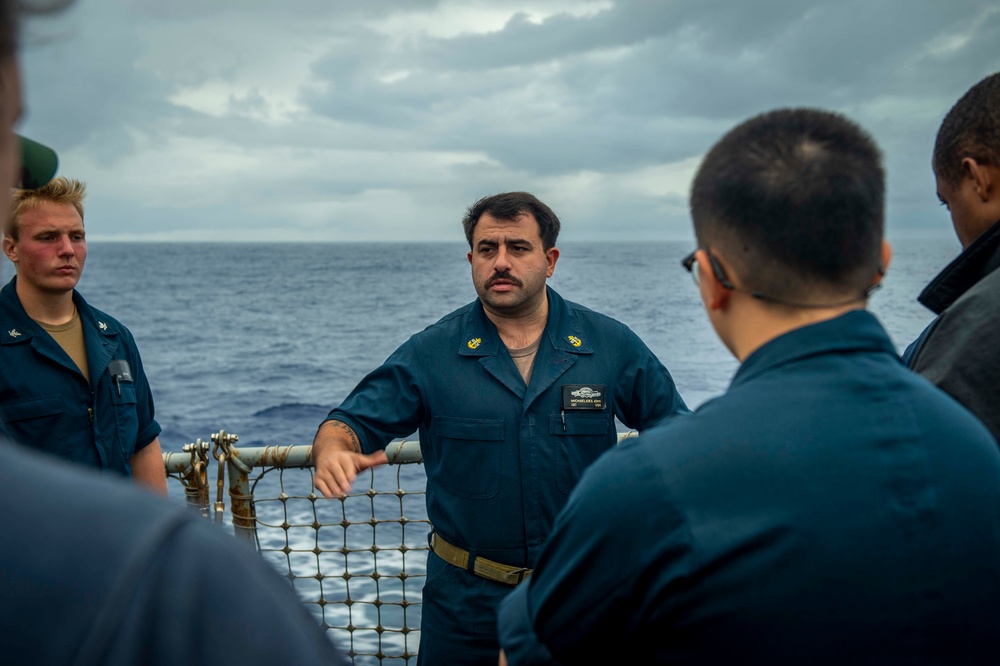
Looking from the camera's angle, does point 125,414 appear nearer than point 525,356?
No

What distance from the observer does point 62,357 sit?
11.9 feet

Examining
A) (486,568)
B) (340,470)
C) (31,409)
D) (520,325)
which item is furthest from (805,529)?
Answer: (31,409)

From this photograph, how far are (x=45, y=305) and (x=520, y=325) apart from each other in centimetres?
210

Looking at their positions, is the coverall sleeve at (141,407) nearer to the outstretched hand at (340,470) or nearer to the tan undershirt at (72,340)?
the tan undershirt at (72,340)

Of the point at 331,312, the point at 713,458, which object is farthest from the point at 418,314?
the point at 713,458

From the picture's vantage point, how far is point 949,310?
2084mm

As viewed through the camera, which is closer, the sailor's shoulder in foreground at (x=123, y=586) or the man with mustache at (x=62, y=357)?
the sailor's shoulder in foreground at (x=123, y=586)

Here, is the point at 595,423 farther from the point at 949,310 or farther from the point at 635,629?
the point at 635,629

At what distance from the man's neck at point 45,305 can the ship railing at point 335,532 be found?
817 millimetres

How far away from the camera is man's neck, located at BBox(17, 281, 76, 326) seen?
3.71 metres

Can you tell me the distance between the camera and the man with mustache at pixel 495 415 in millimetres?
3268

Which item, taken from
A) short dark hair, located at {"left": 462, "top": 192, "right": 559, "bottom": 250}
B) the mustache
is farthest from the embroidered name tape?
short dark hair, located at {"left": 462, "top": 192, "right": 559, "bottom": 250}

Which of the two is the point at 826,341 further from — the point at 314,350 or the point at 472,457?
the point at 314,350

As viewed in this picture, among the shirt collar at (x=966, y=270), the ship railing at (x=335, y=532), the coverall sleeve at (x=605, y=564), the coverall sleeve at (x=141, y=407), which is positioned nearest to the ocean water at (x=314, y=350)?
the ship railing at (x=335, y=532)
